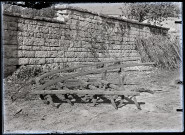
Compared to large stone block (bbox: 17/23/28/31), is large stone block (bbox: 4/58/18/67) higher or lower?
lower

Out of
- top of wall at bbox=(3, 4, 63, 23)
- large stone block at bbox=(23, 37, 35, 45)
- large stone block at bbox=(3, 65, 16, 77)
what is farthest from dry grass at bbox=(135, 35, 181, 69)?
large stone block at bbox=(3, 65, 16, 77)

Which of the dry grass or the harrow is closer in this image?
the harrow

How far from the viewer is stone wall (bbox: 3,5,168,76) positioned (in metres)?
7.06

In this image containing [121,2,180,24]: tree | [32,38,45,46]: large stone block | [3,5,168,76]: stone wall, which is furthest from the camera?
[121,2,180,24]: tree

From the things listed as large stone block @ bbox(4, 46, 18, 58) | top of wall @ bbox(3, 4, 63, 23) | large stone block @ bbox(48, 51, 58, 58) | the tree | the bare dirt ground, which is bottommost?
the bare dirt ground

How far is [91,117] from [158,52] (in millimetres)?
8426

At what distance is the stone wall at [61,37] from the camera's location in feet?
23.2

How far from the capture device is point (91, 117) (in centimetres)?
489

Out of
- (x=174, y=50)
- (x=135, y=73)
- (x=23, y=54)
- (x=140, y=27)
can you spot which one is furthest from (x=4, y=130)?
(x=174, y=50)

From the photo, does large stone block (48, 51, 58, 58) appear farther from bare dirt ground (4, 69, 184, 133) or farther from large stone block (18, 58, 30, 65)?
bare dirt ground (4, 69, 184, 133)

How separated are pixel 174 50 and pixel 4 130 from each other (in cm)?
1181

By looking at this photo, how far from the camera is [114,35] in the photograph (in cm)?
1070

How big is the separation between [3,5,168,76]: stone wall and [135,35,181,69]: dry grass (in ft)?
2.22

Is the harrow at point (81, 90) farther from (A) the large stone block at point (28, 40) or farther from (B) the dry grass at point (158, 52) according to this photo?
(B) the dry grass at point (158, 52)
